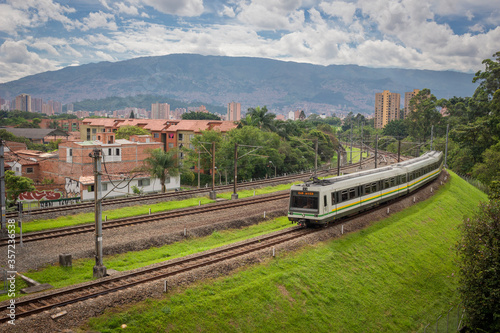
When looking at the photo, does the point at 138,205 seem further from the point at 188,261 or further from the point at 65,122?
the point at 65,122

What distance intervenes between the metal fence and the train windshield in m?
8.16

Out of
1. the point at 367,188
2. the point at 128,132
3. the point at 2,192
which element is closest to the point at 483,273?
the point at 367,188

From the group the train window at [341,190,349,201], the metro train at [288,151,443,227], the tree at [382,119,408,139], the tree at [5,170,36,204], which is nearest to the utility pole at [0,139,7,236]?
the metro train at [288,151,443,227]

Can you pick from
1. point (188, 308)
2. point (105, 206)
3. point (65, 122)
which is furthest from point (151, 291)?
point (65, 122)

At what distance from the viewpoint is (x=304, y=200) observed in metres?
23.9

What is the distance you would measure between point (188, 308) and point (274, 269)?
5326 mm

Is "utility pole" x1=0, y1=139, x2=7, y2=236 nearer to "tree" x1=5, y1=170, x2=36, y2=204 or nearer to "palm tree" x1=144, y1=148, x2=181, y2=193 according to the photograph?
"palm tree" x1=144, y1=148, x2=181, y2=193

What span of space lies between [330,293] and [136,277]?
28.2ft

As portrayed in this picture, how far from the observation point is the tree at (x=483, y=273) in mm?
17750

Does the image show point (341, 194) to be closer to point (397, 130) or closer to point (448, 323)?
point (448, 323)

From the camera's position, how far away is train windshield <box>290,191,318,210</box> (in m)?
23.5

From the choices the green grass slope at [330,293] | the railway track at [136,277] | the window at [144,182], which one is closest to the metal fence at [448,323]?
the green grass slope at [330,293]

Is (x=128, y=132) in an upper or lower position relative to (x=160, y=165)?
upper

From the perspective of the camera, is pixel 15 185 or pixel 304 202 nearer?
pixel 304 202
